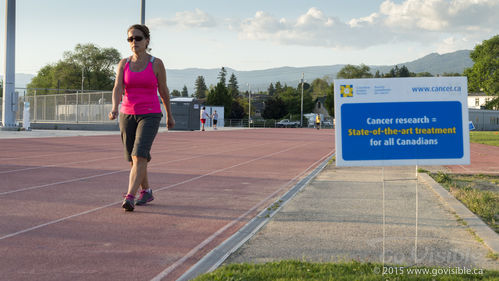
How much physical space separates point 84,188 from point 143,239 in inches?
136

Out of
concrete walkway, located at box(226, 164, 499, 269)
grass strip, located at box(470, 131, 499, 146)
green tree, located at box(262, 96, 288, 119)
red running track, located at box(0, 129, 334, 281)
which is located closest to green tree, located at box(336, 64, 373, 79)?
green tree, located at box(262, 96, 288, 119)

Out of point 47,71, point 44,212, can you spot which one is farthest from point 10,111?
point 47,71

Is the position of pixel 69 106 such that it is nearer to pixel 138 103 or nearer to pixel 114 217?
pixel 138 103

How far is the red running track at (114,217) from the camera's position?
158 inches

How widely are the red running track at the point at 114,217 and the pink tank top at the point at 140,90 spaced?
1183 mm

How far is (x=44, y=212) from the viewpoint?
19.8ft

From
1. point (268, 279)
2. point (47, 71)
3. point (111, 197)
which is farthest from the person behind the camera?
point (47, 71)

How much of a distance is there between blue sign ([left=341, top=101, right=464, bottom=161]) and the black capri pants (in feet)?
8.05

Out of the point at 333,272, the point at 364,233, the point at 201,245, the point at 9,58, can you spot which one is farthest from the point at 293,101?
the point at 333,272

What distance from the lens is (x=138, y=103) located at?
615 centimetres

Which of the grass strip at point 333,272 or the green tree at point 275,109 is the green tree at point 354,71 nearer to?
the green tree at point 275,109

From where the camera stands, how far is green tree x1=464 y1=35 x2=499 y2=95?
3118 inches

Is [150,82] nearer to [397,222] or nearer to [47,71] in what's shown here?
[397,222]

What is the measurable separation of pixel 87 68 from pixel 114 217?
109102 mm
